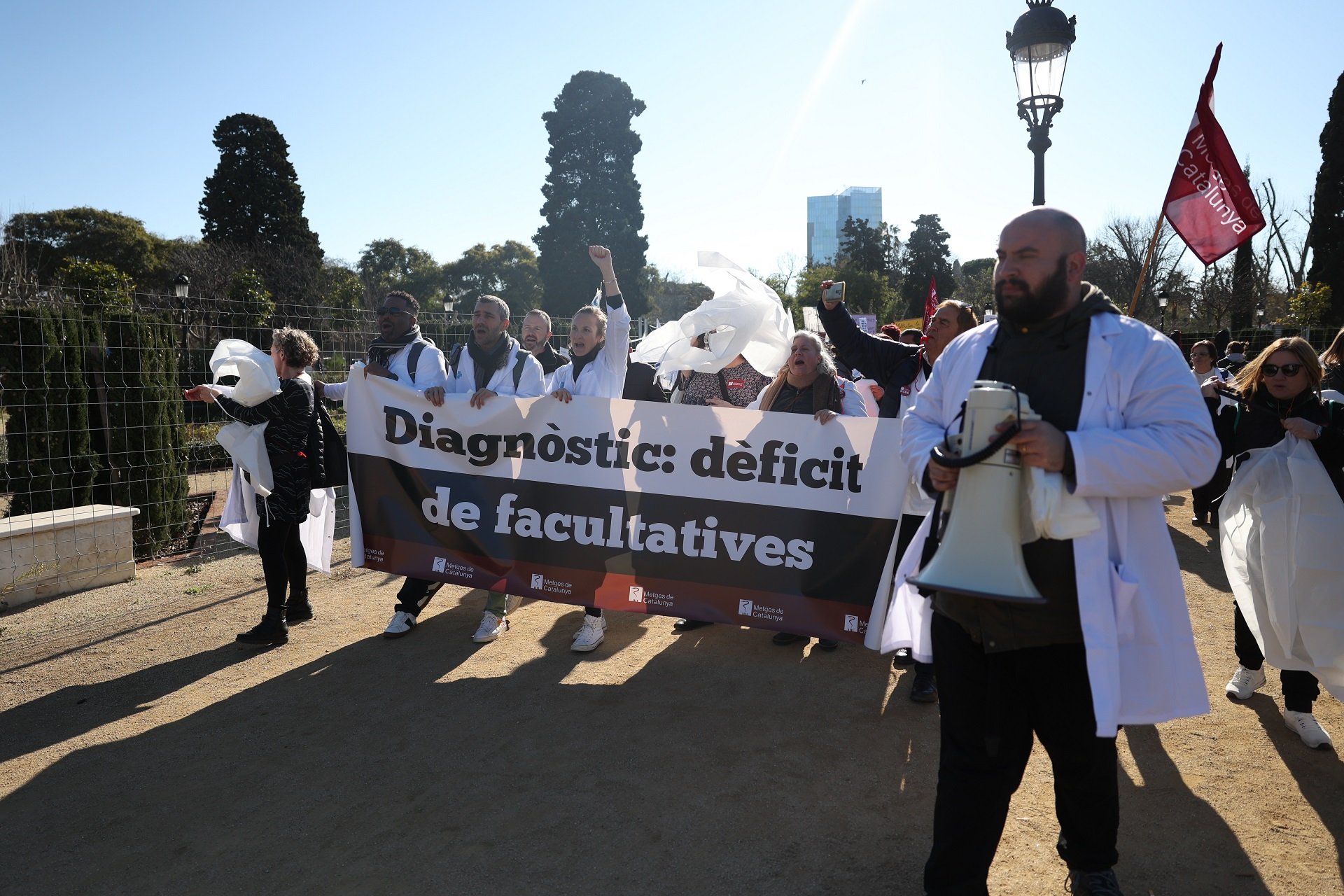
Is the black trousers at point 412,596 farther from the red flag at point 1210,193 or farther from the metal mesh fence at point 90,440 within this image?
the red flag at point 1210,193

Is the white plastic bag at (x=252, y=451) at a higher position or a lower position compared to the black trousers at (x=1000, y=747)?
higher

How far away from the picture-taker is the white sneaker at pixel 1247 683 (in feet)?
14.0

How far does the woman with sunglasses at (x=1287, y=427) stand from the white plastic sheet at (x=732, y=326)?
2.46 meters

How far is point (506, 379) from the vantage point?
18.2 ft

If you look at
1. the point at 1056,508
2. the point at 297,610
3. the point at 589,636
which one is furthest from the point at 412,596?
the point at 1056,508

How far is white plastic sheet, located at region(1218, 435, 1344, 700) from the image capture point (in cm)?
368

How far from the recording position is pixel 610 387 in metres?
5.54

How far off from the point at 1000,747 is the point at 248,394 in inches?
185

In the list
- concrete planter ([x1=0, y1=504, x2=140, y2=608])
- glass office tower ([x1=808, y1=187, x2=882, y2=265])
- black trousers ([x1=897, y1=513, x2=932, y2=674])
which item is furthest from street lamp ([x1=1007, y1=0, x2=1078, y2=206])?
glass office tower ([x1=808, y1=187, x2=882, y2=265])

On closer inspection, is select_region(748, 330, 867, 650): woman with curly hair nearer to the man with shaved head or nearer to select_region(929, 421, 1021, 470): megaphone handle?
the man with shaved head

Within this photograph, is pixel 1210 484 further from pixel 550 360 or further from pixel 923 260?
pixel 923 260

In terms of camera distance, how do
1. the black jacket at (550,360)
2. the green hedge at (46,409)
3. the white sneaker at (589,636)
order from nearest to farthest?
the white sneaker at (589,636) → the green hedge at (46,409) → the black jacket at (550,360)

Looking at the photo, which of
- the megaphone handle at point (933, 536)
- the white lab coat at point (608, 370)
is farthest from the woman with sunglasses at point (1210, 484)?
the megaphone handle at point (933, 536)

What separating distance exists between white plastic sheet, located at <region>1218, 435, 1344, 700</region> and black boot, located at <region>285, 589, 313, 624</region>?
551 centimetres
